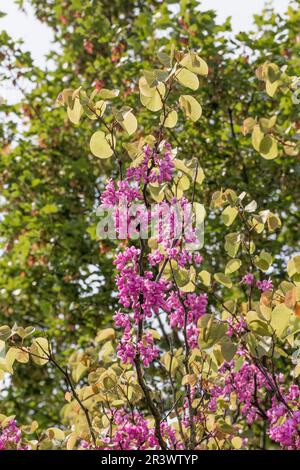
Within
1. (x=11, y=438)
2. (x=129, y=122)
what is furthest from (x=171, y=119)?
(x=11, y=438)

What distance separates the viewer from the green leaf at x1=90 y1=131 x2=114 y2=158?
300cm

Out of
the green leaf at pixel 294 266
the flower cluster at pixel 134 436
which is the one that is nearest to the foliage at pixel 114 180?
the flower cluster at pixel 134 436

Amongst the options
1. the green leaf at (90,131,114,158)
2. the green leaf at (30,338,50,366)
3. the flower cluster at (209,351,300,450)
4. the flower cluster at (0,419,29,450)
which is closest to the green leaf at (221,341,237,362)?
the flower cluster at (209,351,300,450)

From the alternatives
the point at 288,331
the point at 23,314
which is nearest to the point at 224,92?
the point at 23,314

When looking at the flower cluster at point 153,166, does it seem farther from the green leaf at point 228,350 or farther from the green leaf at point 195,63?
the green leaf at point 228,350

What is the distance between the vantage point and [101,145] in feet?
9.88

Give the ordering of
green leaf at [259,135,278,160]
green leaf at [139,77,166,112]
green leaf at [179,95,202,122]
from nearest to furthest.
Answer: green leaf at [139,77,166,112] < green leaf at [179,95,202,122] < green leaf at [259,135,278,160]

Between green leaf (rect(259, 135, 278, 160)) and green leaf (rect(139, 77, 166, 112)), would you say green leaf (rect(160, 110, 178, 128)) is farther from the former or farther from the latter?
green leaf (rect(259, 135, 278, 160))

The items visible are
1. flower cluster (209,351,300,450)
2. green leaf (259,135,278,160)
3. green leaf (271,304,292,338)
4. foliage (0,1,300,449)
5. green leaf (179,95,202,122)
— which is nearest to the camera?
green leaf (271,304,292,338)

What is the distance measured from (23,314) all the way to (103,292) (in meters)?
1.21

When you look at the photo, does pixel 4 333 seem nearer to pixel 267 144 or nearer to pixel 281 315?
pixel 281 315

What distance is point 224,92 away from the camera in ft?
22.4

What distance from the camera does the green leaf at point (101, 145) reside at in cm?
300

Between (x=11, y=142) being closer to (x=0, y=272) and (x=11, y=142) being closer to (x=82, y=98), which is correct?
(x=0, y=272)
